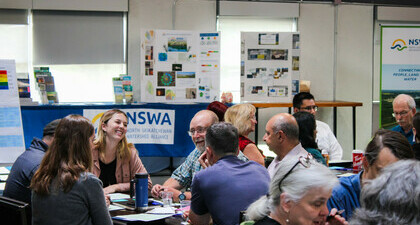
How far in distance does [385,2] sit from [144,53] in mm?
4415

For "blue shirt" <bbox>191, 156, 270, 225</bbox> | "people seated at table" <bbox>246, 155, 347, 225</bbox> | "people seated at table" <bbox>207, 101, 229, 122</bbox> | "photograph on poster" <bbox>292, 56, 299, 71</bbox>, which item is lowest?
"blue shirt" <bbox>191, 156, 270, 225</bbox>

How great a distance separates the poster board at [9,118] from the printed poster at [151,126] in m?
2.05

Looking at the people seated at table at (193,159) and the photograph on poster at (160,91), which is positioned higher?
the photograph on poster at (160,91)

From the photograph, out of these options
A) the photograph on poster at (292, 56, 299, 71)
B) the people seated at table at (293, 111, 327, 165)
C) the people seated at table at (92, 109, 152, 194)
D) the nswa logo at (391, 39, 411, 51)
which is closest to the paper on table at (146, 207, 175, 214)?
the people seated at table at (92, 109, 152, 194)

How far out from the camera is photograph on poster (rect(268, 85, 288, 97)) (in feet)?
28.1

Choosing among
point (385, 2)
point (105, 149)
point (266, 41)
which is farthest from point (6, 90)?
point (385, 2)

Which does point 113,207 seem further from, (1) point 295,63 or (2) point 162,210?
(1) point 295,63

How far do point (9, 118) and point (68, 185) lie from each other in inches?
126

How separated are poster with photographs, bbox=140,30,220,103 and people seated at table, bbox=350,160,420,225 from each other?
652cm

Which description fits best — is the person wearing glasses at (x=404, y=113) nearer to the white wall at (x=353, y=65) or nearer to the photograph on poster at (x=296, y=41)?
the photograph on poster at (x=296, y=41)

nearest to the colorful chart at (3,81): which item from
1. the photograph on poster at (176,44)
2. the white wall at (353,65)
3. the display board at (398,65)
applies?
the photograph on poster at (176,44)

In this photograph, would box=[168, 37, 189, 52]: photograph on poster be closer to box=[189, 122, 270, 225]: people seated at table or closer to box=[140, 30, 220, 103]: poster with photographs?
box=[140, 30, 220, 103]: poster with photographs

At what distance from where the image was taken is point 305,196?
217 cm

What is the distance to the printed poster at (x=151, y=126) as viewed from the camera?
7.75 meters
